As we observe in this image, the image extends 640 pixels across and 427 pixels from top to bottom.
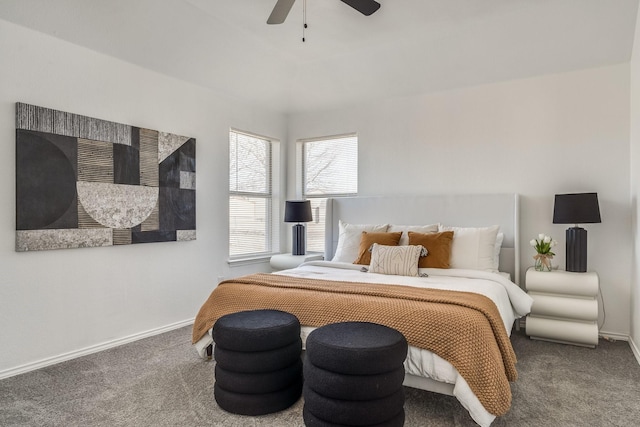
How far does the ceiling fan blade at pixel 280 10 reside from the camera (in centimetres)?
260

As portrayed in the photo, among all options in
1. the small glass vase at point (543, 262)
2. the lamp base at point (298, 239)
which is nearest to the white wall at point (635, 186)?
the small glass vase at point (543, 262)

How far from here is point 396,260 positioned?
3.45m

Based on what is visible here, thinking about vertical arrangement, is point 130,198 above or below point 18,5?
below

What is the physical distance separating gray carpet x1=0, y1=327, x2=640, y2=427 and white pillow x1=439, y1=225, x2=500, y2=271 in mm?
796

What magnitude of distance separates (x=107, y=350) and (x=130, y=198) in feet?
4.28

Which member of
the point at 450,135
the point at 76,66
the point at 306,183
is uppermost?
the point at 76,66

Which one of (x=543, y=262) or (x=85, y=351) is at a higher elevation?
(x=543, y=262)

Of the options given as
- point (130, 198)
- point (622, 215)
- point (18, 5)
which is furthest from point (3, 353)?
point (622, 215)

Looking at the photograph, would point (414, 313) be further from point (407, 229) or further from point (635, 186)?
point (635, 186)

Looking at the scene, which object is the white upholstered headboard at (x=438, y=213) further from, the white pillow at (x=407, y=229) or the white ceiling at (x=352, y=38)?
the white ceiling at (x=352, y=38)

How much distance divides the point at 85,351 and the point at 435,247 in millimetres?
3088

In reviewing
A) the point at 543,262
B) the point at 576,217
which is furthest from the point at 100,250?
the point at 576,217

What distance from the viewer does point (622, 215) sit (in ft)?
11.7

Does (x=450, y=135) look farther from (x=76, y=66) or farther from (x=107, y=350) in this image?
(x=107, y=350)
